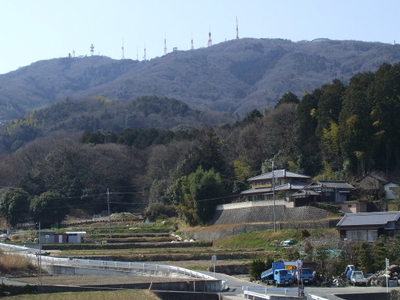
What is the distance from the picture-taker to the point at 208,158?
Result: 6341cm

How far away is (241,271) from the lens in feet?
114

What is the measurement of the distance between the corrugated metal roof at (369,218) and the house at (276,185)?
27.2 ft

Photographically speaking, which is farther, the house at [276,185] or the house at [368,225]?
the house at [276,185]

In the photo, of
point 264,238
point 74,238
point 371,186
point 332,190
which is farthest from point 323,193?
point 74,238

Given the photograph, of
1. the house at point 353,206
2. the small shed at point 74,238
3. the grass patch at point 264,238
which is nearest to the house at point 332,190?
the house at point 353,206

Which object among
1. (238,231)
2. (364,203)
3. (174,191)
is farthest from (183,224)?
(364,203)

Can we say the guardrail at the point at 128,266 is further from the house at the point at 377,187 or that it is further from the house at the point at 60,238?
the house at the point at 377,187

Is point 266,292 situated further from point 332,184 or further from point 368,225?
point 332,184

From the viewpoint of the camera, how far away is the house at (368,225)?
134 feet

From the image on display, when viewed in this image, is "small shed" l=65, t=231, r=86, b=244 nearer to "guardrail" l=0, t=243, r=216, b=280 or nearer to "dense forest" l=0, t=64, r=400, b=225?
"dense forest" l=0, t=64, r=400, b=225

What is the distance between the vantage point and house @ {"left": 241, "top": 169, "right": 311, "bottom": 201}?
52.4 m

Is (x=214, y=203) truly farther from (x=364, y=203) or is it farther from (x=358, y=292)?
(x=358, y=292)

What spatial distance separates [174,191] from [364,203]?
17.9 metres

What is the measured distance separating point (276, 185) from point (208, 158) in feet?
34.1
